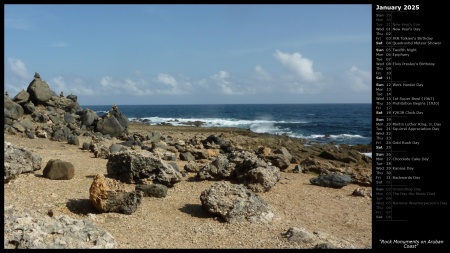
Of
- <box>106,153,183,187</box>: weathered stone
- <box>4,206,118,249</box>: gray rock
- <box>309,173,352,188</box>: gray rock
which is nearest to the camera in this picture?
<box>4,206,118,249</box>: gray rock

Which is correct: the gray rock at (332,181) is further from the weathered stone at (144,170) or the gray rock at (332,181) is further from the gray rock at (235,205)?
the weathered stone at (144,170)

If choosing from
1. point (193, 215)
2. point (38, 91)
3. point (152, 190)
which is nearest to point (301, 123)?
point (38, 91)

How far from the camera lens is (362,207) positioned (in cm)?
1126

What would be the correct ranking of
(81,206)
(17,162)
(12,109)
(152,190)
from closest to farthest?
(81,206)
(152,190)
(17,162)
(12,109)

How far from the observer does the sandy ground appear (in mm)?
7934

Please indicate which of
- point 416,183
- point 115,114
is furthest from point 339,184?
point 115,114

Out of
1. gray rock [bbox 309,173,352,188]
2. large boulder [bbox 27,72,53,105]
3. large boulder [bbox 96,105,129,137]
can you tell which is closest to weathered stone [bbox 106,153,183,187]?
gray rock [bbox 309,173,352,188]

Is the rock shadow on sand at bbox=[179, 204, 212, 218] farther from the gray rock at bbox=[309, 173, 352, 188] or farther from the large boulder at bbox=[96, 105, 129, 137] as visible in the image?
the large boulder at bbox=[96, 105, 129, 137]

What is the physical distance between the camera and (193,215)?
959 centimetres

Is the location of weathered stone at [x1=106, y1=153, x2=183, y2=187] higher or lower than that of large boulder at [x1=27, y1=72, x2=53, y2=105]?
lower

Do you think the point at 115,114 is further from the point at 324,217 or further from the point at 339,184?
the point at 324,217

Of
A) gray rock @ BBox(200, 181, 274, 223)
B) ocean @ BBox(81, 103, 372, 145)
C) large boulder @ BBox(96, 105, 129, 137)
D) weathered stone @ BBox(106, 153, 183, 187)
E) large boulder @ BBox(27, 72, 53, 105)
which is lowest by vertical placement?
ocean @ BBox(81, 103, 372, 145)

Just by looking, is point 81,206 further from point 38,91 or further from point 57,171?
point 38,91

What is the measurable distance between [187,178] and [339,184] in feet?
17.1
